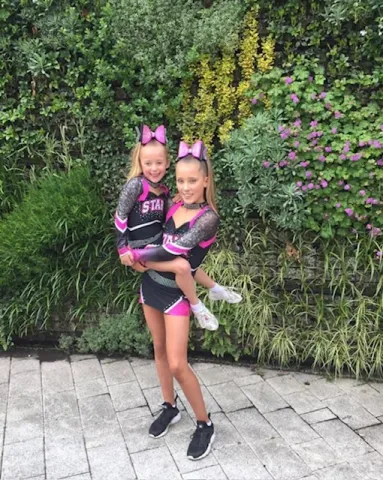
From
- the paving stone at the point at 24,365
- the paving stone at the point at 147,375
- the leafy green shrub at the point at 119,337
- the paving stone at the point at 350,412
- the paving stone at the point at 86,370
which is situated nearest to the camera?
the paving stone at the point at 350,412

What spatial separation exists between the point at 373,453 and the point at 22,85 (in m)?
3.79

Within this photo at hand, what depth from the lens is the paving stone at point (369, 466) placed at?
266 cm

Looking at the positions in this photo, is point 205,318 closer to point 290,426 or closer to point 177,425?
point 177,425

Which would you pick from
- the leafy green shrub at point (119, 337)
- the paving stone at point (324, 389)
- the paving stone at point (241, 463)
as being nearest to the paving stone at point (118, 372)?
the leafy green shrub at point (119, 337)

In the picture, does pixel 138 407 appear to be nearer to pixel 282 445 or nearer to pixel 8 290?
pixel 282 445

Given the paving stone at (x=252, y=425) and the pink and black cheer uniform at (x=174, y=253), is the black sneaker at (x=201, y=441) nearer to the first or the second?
the paving stone at (x=252, y=425)

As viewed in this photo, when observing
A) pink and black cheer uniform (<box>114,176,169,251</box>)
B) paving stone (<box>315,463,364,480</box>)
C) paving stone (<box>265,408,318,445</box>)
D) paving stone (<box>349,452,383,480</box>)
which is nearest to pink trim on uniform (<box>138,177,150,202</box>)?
pink and black cheer uniform (<box>114,176,169,251</box>)

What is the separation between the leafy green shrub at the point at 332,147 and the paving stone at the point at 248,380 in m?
1.20

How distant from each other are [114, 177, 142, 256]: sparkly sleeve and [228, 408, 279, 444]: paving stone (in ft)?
4.40

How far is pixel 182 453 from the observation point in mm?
2838

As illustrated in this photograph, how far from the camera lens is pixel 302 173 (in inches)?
148

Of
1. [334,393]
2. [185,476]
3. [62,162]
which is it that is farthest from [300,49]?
[185,476]

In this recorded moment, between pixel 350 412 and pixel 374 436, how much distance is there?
273 millimetres

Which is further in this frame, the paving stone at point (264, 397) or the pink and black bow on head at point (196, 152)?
the paving stone at point (264, 397)
